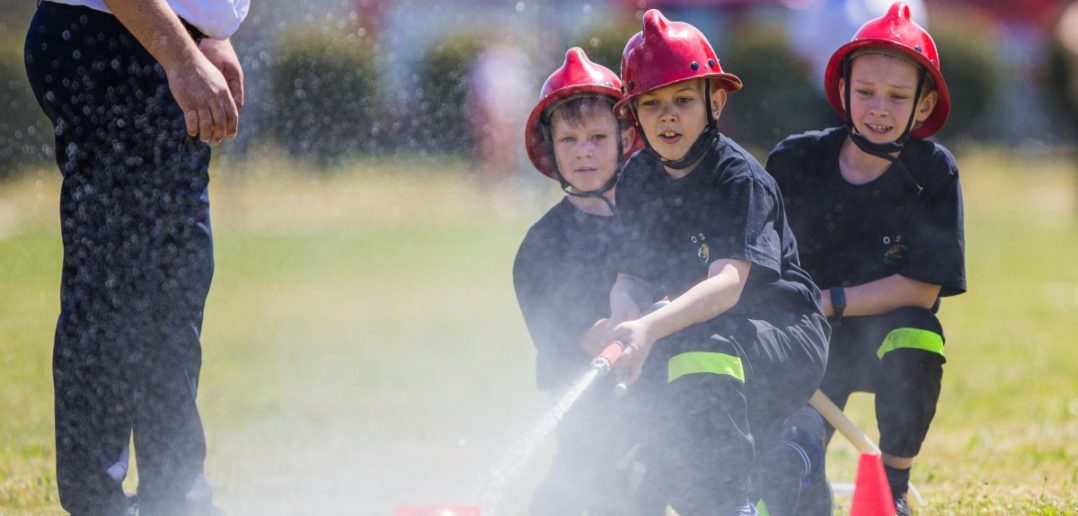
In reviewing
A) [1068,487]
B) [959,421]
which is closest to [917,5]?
[959,421]

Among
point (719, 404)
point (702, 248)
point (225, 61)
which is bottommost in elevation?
point (719, 404)

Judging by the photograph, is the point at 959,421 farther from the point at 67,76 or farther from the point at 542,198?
the point at 542,198

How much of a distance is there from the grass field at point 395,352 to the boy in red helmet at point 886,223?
17.0 inches

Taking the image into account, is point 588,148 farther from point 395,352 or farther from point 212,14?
point 395,352

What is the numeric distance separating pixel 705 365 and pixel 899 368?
0.85 meters

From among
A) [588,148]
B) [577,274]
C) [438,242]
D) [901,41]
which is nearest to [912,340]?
[901,41]

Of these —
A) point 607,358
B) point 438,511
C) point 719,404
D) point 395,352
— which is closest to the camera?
point 438,511

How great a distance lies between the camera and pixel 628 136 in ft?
14.0

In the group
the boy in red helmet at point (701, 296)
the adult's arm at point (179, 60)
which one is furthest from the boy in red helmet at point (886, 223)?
the adult's arm at point (179, 60)

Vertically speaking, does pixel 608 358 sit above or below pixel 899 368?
above

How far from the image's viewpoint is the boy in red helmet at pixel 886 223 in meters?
3.99

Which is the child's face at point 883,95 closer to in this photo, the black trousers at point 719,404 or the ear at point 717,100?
the ear at point 717,100

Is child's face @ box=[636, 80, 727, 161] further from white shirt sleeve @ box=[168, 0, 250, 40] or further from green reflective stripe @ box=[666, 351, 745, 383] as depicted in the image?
white shirt sleeve @ box=[168, 0, 250, 40]

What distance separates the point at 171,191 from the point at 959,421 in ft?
11.9
